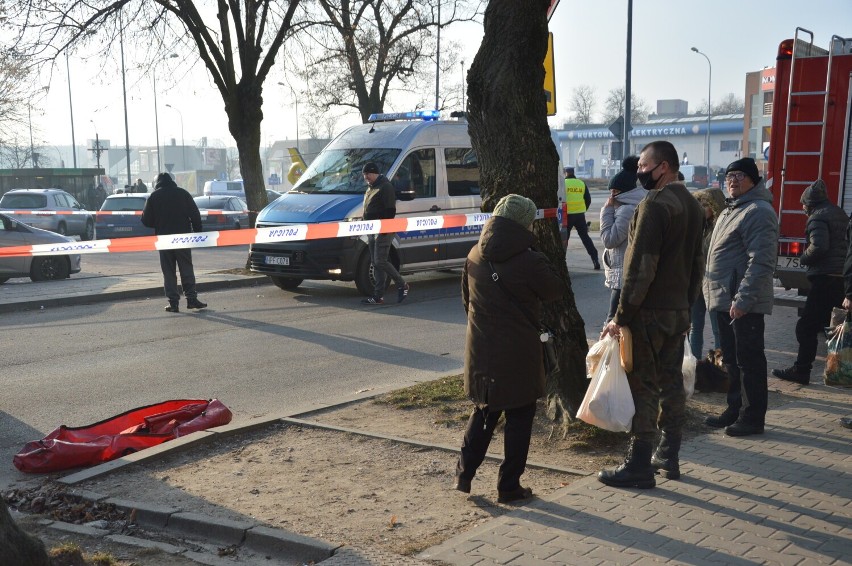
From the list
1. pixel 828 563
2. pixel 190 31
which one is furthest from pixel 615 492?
pixel 190 31

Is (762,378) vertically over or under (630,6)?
under

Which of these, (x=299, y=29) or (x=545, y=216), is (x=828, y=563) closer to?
(x=545, y=216)

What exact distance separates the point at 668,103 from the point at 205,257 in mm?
129136

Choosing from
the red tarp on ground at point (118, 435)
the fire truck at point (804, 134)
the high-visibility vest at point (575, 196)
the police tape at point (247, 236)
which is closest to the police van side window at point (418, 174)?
the police tape at point (247, 236)

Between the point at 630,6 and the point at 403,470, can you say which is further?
the point at 630,6

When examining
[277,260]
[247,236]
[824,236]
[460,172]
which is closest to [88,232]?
[277,260]

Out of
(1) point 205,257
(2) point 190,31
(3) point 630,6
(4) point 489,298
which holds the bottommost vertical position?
(1) point 205,257

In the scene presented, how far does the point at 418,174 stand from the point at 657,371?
9417 mm

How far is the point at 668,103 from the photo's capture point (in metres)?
142

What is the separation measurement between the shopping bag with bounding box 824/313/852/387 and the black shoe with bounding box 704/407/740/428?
1.50 meters

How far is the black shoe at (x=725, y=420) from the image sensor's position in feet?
21.9

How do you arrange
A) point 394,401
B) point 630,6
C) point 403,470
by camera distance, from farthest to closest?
1. point 630,6
2. point 394,401
3. point 403,470

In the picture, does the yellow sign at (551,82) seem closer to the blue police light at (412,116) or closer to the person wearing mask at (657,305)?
the person wearing mask at (657,305)

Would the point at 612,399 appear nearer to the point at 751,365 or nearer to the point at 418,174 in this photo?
the point at 751,365
